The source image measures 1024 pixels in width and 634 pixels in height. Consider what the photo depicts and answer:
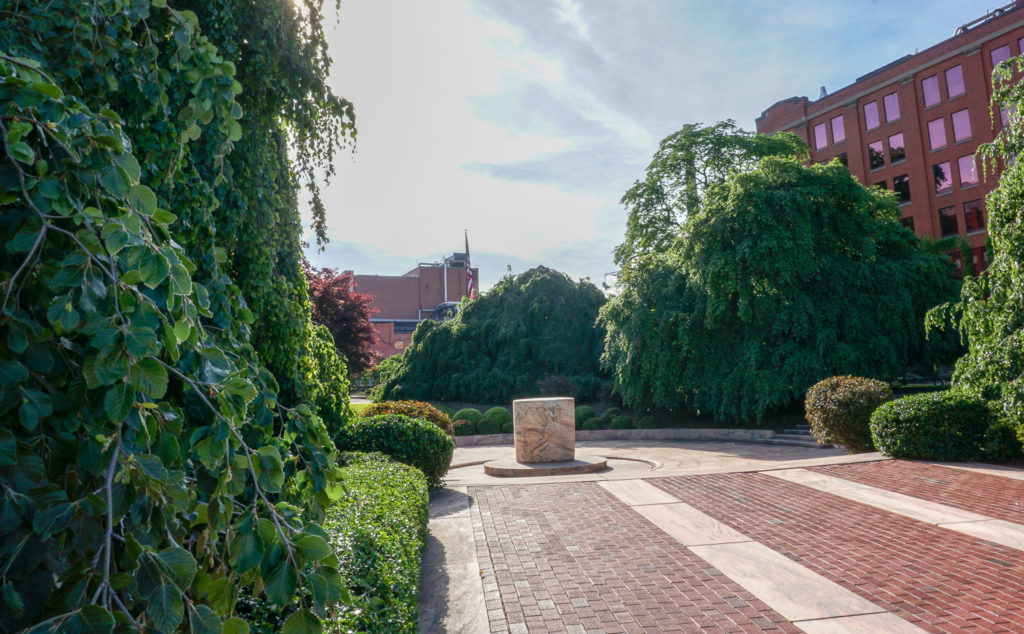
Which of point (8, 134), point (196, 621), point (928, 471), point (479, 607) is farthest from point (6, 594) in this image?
point (928, 471)

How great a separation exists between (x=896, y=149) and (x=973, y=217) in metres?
5.75

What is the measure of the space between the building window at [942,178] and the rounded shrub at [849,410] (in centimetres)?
2610

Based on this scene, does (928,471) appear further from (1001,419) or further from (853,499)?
(853,499)

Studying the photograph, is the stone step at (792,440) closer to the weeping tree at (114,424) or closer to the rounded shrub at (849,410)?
the rounded shrub at (849,410)

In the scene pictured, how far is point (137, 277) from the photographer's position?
1.17 m

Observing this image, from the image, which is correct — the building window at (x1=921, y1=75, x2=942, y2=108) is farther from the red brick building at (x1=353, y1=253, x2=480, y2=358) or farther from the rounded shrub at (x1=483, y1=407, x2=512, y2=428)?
the red brick building at (x1=353, y1=253, x2=480, y2=358)

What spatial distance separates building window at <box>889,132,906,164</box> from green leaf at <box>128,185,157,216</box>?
40097 millimetres

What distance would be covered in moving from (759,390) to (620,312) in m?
5.07

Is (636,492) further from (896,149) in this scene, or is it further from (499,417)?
(896,149)

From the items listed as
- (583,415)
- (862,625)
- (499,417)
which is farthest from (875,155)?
(862,625)

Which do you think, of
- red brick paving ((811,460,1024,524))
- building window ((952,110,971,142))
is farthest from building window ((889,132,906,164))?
red brick paving ((811,460,1024,524))

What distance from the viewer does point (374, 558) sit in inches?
150

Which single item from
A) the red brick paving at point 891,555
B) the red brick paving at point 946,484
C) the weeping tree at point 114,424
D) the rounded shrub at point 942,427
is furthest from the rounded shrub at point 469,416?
the weeping tree at point 114,424

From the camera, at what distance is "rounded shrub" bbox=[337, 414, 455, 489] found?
8422 millimetres
